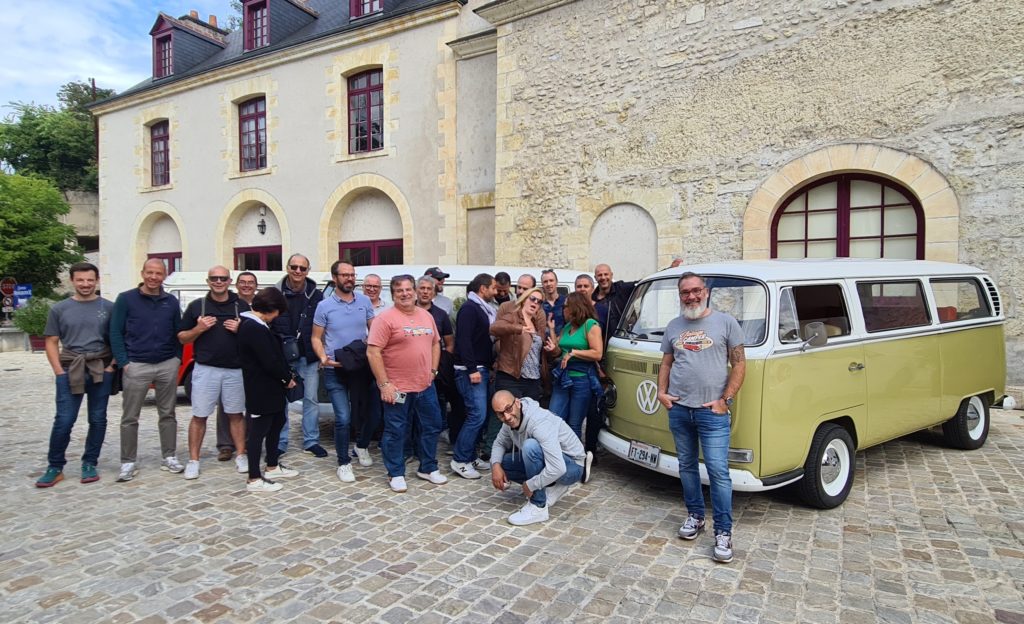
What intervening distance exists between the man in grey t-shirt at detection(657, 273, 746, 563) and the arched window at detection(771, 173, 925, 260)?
655cm

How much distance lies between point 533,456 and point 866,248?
7363mm

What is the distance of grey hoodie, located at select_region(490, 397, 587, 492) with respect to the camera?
13.4ft

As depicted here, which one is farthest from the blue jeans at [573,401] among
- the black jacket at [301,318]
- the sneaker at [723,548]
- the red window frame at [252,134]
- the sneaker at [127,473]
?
the red window frame at [252,134]

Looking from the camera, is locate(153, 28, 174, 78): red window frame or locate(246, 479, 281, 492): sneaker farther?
locate(153, 28, 174, 78): red window frame

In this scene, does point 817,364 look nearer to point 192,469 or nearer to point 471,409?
point 471,409

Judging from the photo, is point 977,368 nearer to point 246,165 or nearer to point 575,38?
point 575,38

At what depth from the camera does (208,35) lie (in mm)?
A: 20547

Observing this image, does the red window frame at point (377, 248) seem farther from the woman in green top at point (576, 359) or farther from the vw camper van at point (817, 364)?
the vw camper van at point (817, 364)

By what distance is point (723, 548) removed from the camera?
354 centimetres

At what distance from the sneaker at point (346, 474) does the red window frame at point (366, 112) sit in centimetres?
1144

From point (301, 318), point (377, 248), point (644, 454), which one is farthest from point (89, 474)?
point (377, 248)

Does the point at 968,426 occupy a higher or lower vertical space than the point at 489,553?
Answer: higher

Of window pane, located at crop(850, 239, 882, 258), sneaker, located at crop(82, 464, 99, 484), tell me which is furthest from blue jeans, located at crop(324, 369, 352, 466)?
window pane, located at crop(850, 239, 882, 258)

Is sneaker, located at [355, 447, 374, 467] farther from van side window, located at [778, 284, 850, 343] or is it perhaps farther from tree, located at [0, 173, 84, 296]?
tree, located at [0, 173, 84, 296]
